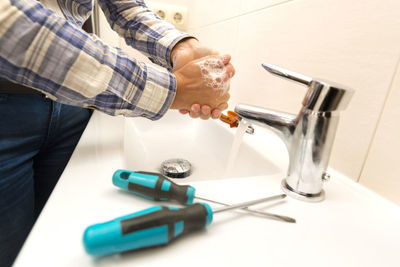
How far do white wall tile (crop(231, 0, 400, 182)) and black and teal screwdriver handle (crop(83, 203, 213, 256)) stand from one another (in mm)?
271

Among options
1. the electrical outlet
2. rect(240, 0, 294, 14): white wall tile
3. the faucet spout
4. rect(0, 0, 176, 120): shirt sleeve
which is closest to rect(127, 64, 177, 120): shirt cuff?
rect(0, 0, 176, 120): shirt sleeve

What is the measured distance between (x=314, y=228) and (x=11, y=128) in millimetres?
501

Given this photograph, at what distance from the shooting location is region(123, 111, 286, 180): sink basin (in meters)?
0.48

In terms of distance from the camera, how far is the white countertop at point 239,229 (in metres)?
0.21

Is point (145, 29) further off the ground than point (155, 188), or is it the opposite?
point (145, 29)

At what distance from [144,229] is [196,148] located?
0.48 m

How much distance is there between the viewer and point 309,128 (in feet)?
0.97

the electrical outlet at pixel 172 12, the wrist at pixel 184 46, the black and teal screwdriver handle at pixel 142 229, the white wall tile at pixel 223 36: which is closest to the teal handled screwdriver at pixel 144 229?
the black and teal screwdriver handle at pixel 142 229

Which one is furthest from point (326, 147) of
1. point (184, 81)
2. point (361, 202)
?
point (184, 81)

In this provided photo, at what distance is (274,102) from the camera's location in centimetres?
52

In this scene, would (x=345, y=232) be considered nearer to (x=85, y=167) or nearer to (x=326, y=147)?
(x=326, y=147)

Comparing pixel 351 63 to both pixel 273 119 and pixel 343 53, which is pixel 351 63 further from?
pixel 273 119

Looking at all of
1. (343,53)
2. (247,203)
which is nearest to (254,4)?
(343,53)

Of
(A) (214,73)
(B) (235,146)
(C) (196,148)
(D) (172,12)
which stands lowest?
(C) (196,148)
